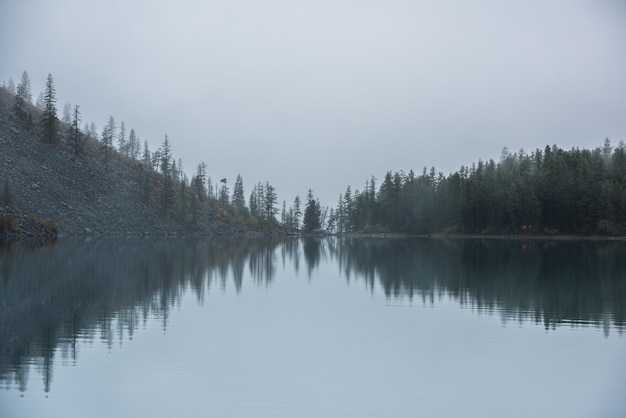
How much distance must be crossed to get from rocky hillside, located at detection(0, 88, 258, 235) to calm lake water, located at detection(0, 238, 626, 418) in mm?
74011

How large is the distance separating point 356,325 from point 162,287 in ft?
43.8

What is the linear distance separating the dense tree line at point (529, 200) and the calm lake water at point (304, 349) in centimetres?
9562

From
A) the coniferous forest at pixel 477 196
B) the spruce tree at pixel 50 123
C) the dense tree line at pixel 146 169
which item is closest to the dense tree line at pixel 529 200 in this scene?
the coniferous forest at pixel 477 196

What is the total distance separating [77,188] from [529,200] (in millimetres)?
94220

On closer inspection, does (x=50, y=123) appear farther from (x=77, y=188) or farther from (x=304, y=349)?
(x=304, y=349)

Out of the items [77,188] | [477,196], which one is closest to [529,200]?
[477,196]

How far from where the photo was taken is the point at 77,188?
392 feet

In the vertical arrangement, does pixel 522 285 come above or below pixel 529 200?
below

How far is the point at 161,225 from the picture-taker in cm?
13438

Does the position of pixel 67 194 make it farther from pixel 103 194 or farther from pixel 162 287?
pixel 162 287

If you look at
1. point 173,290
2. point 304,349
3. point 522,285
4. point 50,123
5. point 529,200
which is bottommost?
point 304,349

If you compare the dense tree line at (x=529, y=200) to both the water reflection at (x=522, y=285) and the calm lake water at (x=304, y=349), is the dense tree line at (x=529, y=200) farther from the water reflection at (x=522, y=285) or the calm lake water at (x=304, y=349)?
the calm lake water at (x=304, y=349)

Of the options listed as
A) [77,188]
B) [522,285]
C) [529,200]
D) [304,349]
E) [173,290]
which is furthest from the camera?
[529,200]

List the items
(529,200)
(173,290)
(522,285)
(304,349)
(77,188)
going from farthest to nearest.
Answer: (529,200), (77,188), (522,285), (173,290), (304,349)
